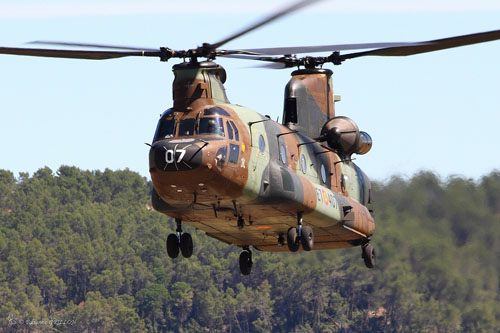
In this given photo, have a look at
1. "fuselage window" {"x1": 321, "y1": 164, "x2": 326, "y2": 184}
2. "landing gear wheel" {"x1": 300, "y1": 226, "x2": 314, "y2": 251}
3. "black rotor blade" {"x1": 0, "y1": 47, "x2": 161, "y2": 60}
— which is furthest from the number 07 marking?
"fuselage window" {"x1": 321, "y1": 164, "x2": 326, "y2": 184}

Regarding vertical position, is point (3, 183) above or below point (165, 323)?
above

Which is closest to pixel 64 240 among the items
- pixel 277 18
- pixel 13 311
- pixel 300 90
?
pixel 13 311

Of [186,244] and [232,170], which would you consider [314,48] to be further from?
[186,244]

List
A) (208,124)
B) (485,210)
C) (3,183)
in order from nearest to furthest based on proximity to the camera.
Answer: (208,124) < (485,210) < (3,183)

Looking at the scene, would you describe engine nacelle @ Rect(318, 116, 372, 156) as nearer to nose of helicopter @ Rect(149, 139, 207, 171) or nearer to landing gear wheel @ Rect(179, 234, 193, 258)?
landing gear wheel @ Rect(179, 234, 193, 258)

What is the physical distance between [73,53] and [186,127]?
13.2ft

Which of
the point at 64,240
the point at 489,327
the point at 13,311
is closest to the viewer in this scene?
the point at 489,327

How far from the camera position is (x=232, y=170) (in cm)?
2591

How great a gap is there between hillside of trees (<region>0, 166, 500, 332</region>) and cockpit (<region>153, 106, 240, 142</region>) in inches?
911

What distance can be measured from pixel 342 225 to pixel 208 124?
21.2ft

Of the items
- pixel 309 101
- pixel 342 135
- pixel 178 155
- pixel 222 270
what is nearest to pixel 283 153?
pixel 342 135

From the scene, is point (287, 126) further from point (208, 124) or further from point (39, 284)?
point (39, 284)

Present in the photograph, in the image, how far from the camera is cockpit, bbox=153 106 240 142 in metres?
25.9

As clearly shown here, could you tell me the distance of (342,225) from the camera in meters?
30.8
